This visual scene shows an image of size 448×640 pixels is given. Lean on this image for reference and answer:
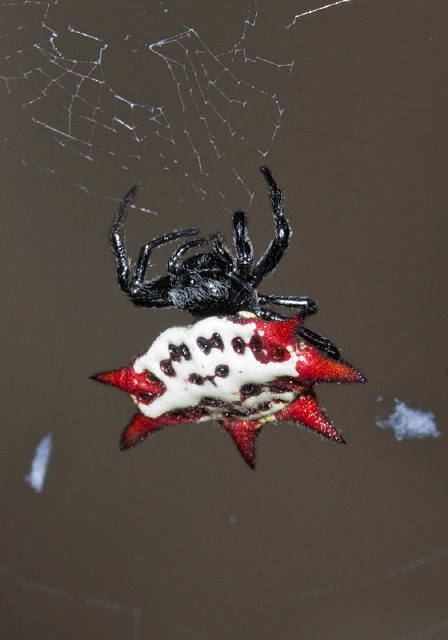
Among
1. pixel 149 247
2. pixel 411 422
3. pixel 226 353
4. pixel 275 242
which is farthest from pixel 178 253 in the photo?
pixel 411 422

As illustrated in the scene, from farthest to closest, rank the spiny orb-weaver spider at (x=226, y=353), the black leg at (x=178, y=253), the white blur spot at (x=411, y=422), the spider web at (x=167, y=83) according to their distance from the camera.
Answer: the spider web at (x=167, y=83) → the black leg at (x=178, y=253) → the white blur spot at (x=411, y=422) → the spiny orb-weaver spider at (x=226, y=353)

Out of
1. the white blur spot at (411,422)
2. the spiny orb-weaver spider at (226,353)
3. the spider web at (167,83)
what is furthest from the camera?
the spider web at (167,83)

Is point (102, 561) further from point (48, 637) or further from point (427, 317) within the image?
point (427, 317)

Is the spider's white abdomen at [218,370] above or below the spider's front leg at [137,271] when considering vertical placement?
below

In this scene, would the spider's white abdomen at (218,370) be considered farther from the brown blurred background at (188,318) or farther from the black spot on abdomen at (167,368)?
the brown blurred background at (188,318)

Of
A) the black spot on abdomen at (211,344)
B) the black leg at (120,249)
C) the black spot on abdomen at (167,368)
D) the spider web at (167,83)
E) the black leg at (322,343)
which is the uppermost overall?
the spider web at (167,83)

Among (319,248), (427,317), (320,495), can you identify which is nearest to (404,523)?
(320,495)

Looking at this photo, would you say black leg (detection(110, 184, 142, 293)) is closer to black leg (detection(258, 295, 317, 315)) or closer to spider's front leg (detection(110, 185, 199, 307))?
spider's front leg (detection(110, 185, 199, 307))

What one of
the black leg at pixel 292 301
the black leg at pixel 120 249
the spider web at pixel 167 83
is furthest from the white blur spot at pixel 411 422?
the spider web at pixel 167 83

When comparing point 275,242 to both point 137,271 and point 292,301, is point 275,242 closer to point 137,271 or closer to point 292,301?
point 292,301
